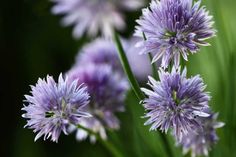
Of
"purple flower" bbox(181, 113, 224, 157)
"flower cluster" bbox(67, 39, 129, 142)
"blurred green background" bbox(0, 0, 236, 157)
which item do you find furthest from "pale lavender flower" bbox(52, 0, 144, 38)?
"purple flower" bbox(181, 113, 224, 157)

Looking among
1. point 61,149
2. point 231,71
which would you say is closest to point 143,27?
point 231,71

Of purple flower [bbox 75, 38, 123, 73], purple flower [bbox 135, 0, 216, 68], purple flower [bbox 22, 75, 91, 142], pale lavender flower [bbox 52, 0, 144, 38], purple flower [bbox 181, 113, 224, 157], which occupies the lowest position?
purple flower [bbox 181, 113, 224, 157]

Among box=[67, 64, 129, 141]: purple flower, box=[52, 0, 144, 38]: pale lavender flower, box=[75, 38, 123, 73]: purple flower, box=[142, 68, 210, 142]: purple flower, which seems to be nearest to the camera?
box=[142, 68, 210, 142]: purple flower

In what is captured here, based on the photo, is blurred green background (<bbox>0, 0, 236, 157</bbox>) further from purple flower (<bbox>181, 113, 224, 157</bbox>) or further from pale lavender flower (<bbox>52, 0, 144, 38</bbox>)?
purple flower (<bbox>181, 113, 224, 157</bbox>)

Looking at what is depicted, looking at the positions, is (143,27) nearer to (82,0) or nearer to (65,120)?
(65,120)

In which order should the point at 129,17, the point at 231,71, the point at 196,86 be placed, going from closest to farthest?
the point at 196,86 < the point at 231,71 < the point at 129,17

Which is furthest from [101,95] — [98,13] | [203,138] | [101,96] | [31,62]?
[31,62]

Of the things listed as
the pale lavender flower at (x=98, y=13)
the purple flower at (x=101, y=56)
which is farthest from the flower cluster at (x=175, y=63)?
the pale lavender flower at (x=98, y=13)
